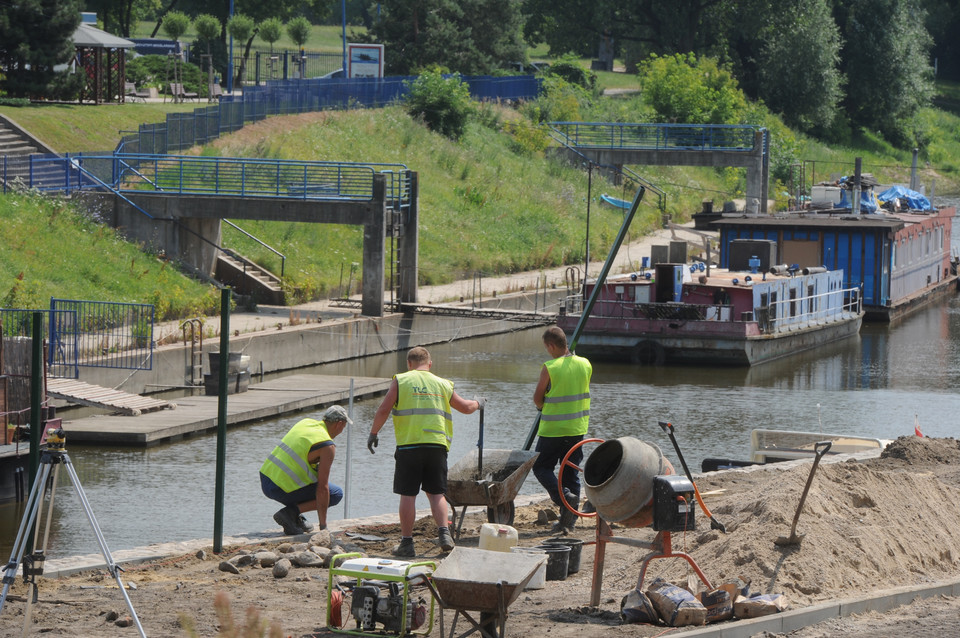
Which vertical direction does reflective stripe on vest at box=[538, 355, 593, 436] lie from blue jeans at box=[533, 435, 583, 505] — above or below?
above

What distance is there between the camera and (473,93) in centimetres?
6800

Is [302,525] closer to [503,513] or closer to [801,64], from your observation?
[503,513]

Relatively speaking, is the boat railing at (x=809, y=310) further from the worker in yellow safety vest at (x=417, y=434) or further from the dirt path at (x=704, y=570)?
the worker in yellow safety vest at (x=417, y=434)

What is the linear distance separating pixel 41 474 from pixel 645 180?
5948cm

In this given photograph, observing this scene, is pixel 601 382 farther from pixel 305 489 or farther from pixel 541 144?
pixel 541 144

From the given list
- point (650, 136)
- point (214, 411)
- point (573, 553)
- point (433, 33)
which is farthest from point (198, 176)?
A: point (573, 553)

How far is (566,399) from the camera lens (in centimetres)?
1332

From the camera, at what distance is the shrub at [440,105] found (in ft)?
191

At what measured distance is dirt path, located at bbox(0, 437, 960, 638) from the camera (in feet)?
33.3

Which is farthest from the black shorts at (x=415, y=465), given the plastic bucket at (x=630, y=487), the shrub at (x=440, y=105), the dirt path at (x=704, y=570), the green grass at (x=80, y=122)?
the shrub at (x=440, y=105)

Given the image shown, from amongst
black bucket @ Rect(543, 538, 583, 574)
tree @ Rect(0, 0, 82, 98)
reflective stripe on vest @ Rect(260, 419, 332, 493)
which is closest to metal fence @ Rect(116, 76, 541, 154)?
tree @ Rect(0, 0, 82, 98)

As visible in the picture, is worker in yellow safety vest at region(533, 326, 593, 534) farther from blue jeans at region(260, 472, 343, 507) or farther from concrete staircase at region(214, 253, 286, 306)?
concrete staircase at region(214, 253, 286, 306)

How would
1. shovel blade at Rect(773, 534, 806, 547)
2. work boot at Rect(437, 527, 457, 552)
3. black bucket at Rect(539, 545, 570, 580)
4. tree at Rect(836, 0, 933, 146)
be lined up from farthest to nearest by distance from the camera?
1. tree at Rect(836, 0, 933, 146)
2. work boot at Rect(437, 527, 457, 552)
3. black bucket at Rect(539, 545, 570, 580)
4. shovel blade at Rect(773, 534, 806, 547)

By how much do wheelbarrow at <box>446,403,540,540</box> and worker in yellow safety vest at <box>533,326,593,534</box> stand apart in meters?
0.23
